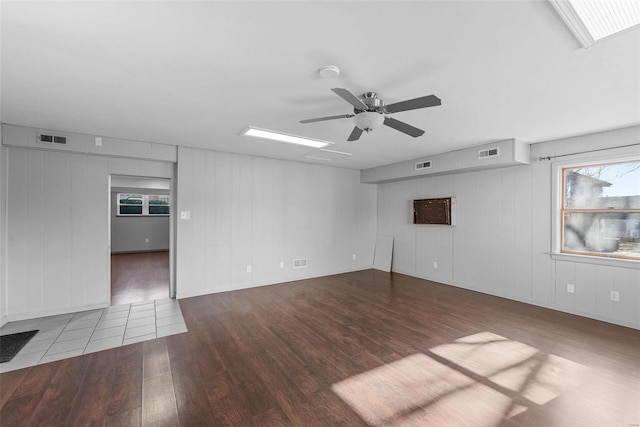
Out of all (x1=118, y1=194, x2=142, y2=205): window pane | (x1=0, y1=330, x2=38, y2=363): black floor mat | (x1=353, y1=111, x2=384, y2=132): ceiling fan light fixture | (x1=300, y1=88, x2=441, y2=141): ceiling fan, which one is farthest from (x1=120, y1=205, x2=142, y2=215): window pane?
(x1=353, y1=111, x2=384, y2=132): ceiling fan light fixture

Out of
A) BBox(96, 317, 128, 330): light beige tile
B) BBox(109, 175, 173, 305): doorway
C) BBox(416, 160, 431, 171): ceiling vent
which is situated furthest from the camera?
BBox(109, 175, 173, 305): doorway

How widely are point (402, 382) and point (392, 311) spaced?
1741mm

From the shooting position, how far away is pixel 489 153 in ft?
14.5

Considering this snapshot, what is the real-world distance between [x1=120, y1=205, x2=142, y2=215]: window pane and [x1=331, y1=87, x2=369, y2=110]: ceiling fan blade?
10.5 meters

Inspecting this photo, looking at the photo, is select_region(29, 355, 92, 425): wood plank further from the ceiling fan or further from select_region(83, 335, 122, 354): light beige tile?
the ceiling fan

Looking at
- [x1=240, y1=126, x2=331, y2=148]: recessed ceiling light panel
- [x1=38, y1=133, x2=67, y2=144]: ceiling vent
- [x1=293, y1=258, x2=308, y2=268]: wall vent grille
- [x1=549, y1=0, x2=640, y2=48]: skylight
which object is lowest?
[x1=293, y1=258, x2=308, y2=268]: wall vent grille

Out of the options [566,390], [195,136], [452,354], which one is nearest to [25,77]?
[195,136]

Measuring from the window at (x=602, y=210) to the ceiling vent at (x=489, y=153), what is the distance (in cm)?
100

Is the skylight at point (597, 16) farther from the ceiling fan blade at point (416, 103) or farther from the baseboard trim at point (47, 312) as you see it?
the baseboard trim at point (47, 312)

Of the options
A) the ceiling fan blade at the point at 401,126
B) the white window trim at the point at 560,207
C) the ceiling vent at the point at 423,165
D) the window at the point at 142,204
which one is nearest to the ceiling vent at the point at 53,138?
the ceiling fan blade at the point at 401,126

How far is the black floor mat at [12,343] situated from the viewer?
2.78 meters

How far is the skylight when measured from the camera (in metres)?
1.48

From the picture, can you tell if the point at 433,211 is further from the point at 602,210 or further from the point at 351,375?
the point at 351,375

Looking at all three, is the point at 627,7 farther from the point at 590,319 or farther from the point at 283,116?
the point at 590,319
